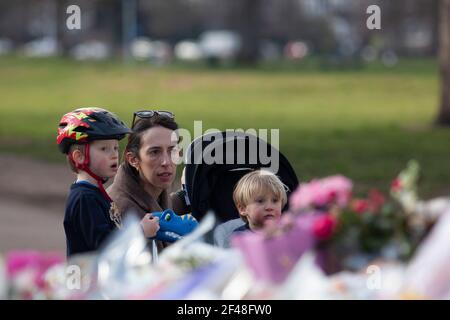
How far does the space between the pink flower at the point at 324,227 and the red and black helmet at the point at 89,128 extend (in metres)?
1.59

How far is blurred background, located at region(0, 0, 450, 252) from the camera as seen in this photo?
13898 mm

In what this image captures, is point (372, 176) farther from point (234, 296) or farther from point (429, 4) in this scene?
point (429, 4)

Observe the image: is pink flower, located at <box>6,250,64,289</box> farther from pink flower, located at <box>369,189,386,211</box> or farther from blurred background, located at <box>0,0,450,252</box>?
blurred background, located at <box>0,0,450,252</box>

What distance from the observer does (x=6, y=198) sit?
44.4ft

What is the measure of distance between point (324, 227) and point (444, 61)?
55.5 ft

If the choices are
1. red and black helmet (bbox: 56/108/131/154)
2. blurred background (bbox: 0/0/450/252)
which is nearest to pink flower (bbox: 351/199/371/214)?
red and black helmet (bbox: 56/108/131/154)

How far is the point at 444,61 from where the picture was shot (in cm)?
1916

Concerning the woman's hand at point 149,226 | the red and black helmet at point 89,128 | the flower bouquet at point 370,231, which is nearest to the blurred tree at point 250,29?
the red and black helmet at point 89,128

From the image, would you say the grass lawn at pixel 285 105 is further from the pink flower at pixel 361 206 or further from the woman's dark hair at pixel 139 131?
the pink flower at pixel 361 206

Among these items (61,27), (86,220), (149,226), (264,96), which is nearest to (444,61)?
(264,96)

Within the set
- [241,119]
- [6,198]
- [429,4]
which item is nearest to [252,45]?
[429,4]

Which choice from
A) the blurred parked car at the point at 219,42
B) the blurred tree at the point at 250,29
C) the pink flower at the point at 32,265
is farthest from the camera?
the blurred parked car at the point at 219,42

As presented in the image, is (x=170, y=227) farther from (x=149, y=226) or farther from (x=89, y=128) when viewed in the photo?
(x=89, y=128)

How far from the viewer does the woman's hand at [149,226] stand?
161 inches
